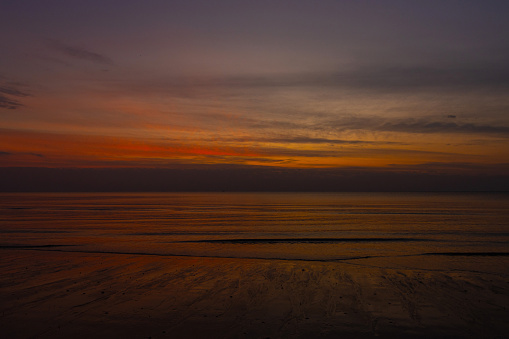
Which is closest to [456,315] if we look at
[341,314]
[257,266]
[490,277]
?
[341,314]

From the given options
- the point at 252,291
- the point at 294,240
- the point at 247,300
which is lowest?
the point at 294,240

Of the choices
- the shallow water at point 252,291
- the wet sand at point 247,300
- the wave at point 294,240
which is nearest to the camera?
the wet sand at point 247,300

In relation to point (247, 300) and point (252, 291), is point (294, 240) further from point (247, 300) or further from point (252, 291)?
point (247, 300)

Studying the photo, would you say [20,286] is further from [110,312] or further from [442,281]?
[442,281]

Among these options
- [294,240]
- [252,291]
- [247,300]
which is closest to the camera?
[247,300]

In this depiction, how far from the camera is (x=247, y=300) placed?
12453 millimetres

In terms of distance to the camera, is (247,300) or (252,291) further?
(252,291)

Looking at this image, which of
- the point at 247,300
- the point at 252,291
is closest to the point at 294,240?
the point at 252,291

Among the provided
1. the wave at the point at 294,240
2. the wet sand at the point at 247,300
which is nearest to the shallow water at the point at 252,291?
the wet sand at the point at 247,300

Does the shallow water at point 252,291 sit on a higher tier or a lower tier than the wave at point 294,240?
higher

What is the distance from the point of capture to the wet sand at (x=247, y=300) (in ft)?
31.8

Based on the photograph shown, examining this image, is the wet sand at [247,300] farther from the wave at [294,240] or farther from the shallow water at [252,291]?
the wave at [294,240]

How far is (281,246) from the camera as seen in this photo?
90.3ft

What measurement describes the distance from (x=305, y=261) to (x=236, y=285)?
7.26m
